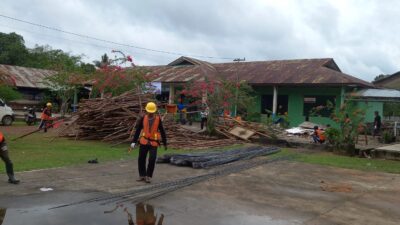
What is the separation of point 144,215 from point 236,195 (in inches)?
84.1

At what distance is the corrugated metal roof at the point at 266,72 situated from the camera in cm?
2423

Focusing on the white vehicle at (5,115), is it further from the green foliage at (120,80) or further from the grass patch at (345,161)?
the grass patch at (345,161)

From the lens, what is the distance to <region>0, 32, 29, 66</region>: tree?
4881cm

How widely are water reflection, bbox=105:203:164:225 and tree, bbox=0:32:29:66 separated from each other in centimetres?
4652

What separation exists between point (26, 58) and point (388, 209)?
5058cm

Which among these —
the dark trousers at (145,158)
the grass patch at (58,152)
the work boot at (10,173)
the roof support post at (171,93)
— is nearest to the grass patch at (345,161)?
the grass patch at (58,152)

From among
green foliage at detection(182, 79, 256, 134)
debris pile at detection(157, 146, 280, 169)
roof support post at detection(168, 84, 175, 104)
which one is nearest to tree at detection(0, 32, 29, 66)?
roof support post at detection(168, 84, 175, 104)

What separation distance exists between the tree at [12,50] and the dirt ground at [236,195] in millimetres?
43107

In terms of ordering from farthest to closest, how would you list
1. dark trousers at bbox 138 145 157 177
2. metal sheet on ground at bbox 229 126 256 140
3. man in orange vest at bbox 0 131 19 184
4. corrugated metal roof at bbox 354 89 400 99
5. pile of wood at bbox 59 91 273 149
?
corrugated metal roof at bbox 354 89 400 99 < metal sheet on ground at bbox 229 126 256 140 < pile of wood at bbox 59 91 273 149 < dark trousers at bbox 138 145 157 177 < man in orange vest at bbox 0 131 19 184

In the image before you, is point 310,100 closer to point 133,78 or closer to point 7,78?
point 133,78

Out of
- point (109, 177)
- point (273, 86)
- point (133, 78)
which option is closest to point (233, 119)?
point (133, 78)

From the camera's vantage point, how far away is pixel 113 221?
233 inches

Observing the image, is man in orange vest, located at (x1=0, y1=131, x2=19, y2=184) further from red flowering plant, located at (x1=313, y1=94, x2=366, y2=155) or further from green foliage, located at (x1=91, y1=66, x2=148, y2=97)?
green foliage, located at (x1=91, y1=66, x2=148, y2=97)

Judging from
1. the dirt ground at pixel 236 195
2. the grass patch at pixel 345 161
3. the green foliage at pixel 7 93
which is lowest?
the dirt ground at pixel 236 195
